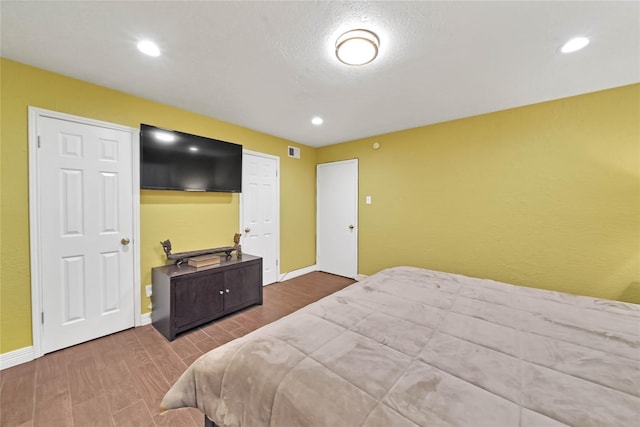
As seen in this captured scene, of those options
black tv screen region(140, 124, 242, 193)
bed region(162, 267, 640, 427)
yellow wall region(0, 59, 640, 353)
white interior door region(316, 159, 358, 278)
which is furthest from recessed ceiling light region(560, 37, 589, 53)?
black tv screen region(140, 124, 242, 193)

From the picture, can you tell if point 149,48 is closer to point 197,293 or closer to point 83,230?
point 83,230

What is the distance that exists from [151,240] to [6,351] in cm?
123

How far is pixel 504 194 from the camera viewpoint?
271 cm

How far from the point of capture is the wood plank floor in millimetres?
1393

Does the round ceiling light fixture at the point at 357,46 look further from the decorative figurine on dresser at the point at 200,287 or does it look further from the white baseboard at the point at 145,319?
the white baseboard at the point at 145,319

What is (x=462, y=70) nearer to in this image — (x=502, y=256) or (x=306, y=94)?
(x=306, y=94)

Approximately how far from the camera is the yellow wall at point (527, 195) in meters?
2.18

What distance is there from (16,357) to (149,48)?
8.65 feet

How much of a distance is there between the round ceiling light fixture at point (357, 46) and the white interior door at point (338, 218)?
2.39 meters

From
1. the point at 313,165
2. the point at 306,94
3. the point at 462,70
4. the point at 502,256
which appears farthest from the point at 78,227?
the point at 502,256

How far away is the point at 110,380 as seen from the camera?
1682 mm

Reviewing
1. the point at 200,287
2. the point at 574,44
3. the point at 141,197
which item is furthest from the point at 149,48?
the point at 574,44

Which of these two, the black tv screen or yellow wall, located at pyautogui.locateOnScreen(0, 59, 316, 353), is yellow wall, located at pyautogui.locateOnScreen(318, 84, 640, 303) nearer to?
yellow wall, located at pyautogui.locateOnScreen(0, 59, 316, 353)

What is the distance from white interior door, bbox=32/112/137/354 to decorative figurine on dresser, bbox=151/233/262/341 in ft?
1.19
